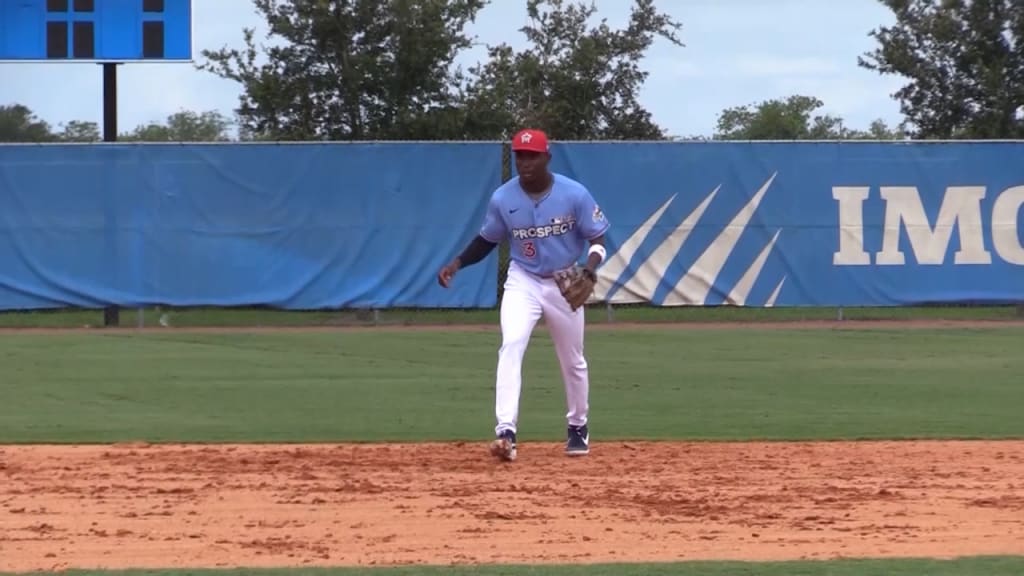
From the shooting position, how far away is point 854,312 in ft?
73.7

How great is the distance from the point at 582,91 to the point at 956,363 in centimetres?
1344

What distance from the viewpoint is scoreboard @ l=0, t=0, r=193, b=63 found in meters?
20.8

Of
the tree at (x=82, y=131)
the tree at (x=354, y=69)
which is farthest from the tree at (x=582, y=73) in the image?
the tree at (x=82, y=131)

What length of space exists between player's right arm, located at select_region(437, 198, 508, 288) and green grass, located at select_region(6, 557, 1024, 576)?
356 cm

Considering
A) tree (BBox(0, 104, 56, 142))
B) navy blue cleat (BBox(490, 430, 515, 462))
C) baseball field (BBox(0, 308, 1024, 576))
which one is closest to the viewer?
baseball field (BBox(0, 308, 1024, 576))

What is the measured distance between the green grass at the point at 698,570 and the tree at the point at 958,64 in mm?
19840

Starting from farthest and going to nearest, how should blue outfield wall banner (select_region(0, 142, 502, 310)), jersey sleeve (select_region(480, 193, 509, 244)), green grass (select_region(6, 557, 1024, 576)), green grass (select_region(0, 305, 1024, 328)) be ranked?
green grass (select_region(0, 305, 1024, 328)), blue outfield wall banner (select_region(0, 142, 502, 310)), jersey sleeve (select_region(480, 193, 509, 244)), green grass (select_region(6, 557, 1024, 576))

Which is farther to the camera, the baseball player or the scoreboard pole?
the scoreboard pole

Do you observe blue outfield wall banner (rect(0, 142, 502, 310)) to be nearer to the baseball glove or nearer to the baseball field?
the baseball field

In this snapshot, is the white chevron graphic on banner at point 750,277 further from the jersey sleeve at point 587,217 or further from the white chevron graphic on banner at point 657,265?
the jersey sleeve at point 587,217

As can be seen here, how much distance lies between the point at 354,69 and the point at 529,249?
15644 mm

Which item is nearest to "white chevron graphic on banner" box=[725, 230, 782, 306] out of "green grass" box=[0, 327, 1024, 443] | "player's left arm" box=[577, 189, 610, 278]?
"green grass" box=[0, 327, 1024, 443]

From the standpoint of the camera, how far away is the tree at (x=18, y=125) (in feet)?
102

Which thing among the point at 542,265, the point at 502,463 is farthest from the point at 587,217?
the point at 502,463
